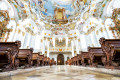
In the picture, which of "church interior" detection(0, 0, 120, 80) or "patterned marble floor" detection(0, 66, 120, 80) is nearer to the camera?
"patterned marble floor" detection(0, 66, 120, 80)

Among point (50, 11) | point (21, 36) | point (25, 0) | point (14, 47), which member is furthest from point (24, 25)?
point (14, 47)

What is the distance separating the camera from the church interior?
3.11 metres

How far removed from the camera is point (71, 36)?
67.0ft

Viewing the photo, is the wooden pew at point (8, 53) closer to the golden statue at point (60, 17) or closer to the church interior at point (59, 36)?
the church interior at point (59, 36)

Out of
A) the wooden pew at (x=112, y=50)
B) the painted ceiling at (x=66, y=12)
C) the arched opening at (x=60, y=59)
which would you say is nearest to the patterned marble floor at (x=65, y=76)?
the wooden pew at (x=112, y=50)

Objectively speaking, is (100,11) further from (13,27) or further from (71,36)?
(13,27)

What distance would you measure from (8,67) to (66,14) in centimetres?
1829

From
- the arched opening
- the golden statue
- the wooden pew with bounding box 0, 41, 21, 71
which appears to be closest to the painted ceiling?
the golden statue

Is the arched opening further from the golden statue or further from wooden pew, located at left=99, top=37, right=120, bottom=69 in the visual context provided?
wooden pew, located at left=99, top=37, right=120, bottom=69

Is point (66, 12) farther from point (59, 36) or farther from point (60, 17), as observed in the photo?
point (59, 36)

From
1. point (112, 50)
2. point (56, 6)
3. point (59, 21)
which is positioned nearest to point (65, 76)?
point (112, 50)

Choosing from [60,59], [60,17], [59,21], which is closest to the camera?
[59,21]

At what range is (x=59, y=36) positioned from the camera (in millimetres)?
21391

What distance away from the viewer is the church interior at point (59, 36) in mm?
3108
